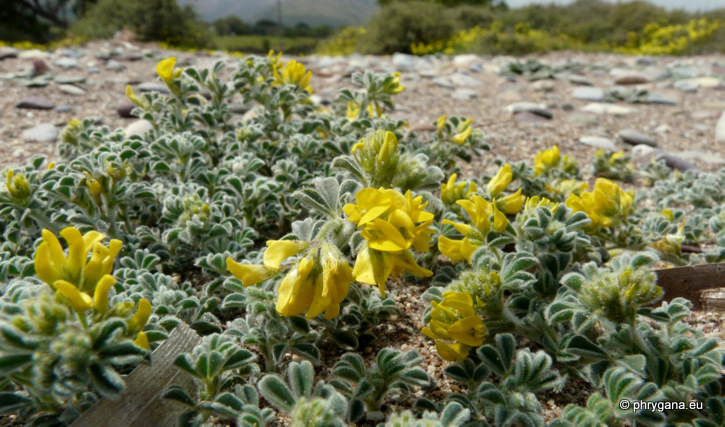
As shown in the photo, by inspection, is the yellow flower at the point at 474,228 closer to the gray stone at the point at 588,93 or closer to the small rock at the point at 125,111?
the small rock at the point at 125,111

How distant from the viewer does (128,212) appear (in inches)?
84.0

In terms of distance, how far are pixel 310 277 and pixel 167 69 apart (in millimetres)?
1567

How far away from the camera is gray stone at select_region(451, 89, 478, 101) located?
200 inches

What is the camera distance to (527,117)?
4.29m

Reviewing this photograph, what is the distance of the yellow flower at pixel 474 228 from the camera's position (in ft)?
5.14

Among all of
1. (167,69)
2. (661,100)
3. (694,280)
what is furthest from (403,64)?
(694,280)

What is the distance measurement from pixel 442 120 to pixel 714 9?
2648 cm

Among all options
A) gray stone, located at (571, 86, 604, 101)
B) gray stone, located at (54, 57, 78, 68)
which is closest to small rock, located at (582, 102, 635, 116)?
gray stone, located at (571, 86, 604, 101)

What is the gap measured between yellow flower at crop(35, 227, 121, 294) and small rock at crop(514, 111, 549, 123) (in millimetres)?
3851

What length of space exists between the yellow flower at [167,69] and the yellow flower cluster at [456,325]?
5.51ft

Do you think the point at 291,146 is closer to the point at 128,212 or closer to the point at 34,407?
the point at 128,212

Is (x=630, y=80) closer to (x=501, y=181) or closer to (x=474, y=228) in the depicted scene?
(x=501, y=181)

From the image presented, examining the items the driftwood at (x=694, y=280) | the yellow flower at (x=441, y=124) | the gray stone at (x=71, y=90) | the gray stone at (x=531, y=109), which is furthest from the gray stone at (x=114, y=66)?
the driftwood at (x=694, y=280)

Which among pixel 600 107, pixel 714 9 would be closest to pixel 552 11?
pixel 714 9
